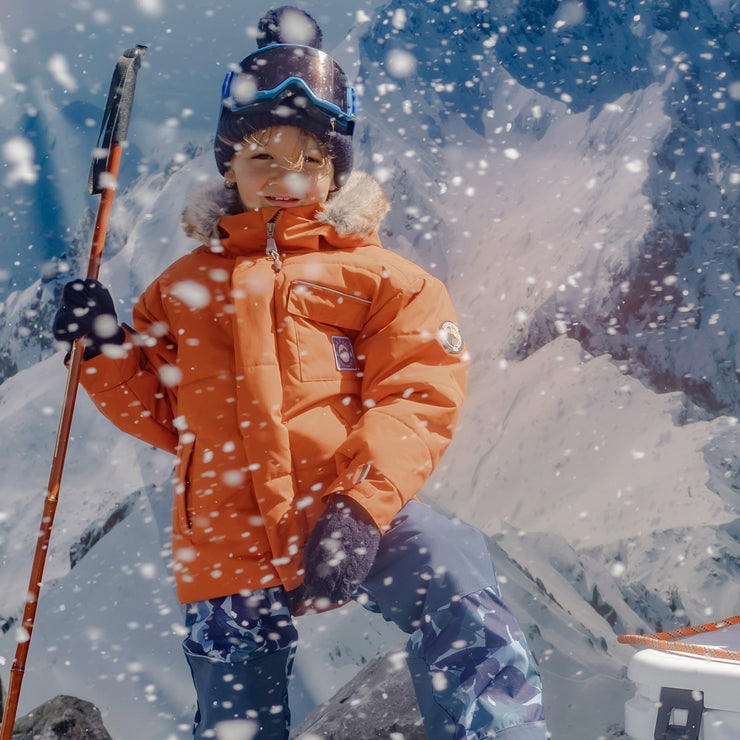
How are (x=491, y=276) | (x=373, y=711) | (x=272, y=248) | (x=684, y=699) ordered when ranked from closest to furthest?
(x=684, y=699)
(x=272, y=248)
(x=373, y=711)
(x=491, y=276)

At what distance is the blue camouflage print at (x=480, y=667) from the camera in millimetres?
974

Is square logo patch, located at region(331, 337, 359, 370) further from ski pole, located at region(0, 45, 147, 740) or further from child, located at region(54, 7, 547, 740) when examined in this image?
ski pole, located at region(0, 45, 147, 740)

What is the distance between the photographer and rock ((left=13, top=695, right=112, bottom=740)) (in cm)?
179

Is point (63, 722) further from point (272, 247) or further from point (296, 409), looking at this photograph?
point (272, 247)

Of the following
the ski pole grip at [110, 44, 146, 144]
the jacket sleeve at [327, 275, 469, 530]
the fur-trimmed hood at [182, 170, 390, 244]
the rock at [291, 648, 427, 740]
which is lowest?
the rock at [291, 648, 427, 740]

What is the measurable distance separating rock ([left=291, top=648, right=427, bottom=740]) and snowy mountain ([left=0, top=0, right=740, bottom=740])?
10cm

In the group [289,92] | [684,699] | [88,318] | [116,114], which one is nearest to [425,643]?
[684,699]

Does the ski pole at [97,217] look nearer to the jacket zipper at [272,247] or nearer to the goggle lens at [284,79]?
the goggle lens at [284,79]

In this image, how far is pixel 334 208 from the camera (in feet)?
4.40

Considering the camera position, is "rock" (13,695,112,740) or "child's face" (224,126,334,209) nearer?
"child's face" (224,126,334,209)

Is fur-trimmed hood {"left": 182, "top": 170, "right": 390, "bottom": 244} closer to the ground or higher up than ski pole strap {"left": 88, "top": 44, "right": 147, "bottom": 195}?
closer to the ground

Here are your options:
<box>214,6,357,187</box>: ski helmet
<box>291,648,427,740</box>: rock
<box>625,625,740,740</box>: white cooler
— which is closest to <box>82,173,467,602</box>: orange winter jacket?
<box>214,6,357,187</box>: ski helmet

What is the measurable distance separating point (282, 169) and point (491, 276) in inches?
37.9

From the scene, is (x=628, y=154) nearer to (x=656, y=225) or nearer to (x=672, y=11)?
(x=656, y=225)
